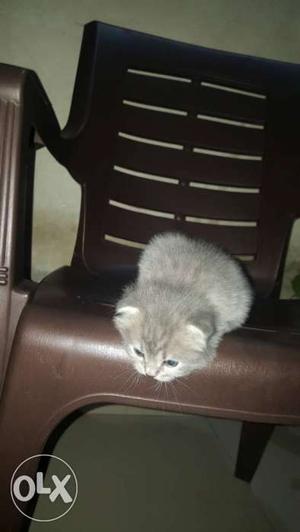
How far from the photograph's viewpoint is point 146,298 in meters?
0.87

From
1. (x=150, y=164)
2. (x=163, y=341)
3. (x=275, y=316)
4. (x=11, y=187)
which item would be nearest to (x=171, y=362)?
(x=163, y=341)

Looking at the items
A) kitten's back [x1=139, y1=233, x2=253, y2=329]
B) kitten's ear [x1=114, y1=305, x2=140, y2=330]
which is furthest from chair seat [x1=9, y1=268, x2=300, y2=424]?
kitten's back [x1=139, y1=233, x2=253, y2=329]

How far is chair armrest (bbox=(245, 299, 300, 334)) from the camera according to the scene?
80 centimetres

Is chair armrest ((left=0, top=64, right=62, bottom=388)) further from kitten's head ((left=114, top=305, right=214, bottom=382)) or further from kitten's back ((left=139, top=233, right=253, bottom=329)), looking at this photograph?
kitten's back ((left=139, top=233, right=253, bottom=329))

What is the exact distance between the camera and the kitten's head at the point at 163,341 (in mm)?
744

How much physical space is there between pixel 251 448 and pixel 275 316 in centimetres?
55

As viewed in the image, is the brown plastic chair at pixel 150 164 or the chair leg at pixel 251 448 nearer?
the brown plastic chair at pixel 150 164

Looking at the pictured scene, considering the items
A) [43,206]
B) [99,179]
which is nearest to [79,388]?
[99,179]

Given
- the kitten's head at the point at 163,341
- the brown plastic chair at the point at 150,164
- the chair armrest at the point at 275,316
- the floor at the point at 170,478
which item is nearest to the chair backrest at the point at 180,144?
the brown plastic chair at the point at 150,164

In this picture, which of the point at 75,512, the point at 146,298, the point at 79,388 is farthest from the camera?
the point at 75,512

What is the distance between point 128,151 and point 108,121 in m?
0.11

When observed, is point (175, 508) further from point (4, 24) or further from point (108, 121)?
point (4, 24)

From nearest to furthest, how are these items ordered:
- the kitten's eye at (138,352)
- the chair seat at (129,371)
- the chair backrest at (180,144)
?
the chair seat at (129,371) → the kitten's eye at (138,352) → the chair backrest at (180,144)

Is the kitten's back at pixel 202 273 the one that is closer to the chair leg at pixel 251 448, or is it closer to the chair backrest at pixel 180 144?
the chair backrest at pixel 180 144
